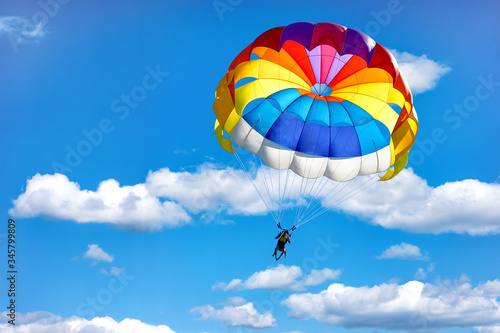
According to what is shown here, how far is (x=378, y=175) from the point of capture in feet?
90.9

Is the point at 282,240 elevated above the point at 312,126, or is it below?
below

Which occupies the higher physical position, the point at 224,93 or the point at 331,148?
the point at 224,93

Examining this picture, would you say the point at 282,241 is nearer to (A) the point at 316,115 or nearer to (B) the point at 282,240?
(B) the point at 282,240

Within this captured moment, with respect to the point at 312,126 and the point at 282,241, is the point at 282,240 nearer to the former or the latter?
the point at 282,241

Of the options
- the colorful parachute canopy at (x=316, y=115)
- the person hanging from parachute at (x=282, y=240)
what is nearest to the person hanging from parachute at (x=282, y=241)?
the person hanging from parachute at (x=282, y=240)

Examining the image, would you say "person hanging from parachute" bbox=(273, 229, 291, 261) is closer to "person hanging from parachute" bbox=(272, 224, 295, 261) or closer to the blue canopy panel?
"person hanging from parachute" bbox=(272, 224, 295, 261)

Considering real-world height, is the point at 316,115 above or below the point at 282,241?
above

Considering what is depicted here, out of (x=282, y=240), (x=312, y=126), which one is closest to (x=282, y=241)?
(x=282, y=240)

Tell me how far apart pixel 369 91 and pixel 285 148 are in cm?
438

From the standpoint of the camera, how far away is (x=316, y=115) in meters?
26.9

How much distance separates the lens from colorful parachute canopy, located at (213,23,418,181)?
26422 millimetres

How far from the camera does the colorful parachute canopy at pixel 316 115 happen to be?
26.4 m

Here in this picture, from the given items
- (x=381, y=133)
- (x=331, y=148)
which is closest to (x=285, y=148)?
(x=331, y=148)

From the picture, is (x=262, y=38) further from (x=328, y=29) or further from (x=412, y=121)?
(x=412, y=121)
